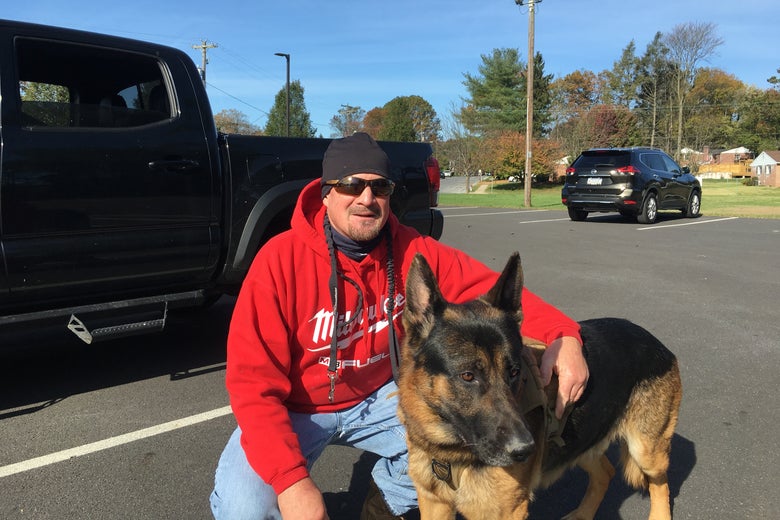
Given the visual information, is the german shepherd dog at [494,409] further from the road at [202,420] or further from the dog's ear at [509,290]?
the road at [202,420]

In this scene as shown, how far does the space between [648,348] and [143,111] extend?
11.7 ft

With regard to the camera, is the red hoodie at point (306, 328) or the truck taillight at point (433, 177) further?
the truck taillight at point (433, 177)

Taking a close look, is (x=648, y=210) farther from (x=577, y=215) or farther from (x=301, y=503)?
(x=301, y=503)

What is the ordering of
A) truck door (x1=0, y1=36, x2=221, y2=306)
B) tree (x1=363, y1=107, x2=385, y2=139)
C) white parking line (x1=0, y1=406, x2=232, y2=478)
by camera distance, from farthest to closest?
tree (x1=363, y1=107, x2=385, y2=139) → truck door (x1=0, y1=36, x2=221, y2=306) → white parking line (x1=0, y1=406, x2=232, y2=478)

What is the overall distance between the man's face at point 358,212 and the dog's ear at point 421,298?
1.00 feet

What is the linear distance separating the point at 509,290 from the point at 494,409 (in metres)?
0.51

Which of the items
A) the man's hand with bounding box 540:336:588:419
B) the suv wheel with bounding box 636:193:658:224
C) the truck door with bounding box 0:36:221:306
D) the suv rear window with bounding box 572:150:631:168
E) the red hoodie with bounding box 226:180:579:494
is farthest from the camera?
the suv wheel with bounding box 636:193:658:224

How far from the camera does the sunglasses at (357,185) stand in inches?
89.7

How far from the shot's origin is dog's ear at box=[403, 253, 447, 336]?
2.11 meters

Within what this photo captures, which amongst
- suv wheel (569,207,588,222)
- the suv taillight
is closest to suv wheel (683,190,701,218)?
suv wheel (569,207,588,222)

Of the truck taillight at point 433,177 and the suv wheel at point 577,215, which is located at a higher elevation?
the truck taillight at point 433,177

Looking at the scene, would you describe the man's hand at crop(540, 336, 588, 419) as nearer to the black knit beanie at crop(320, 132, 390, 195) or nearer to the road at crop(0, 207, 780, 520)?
the road at crop(0, 207, 780, 520)

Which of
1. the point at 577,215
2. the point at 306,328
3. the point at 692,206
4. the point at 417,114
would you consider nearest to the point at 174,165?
the point at 306,328

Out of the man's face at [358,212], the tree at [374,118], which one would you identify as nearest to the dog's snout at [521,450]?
the man's face at [358,212]
